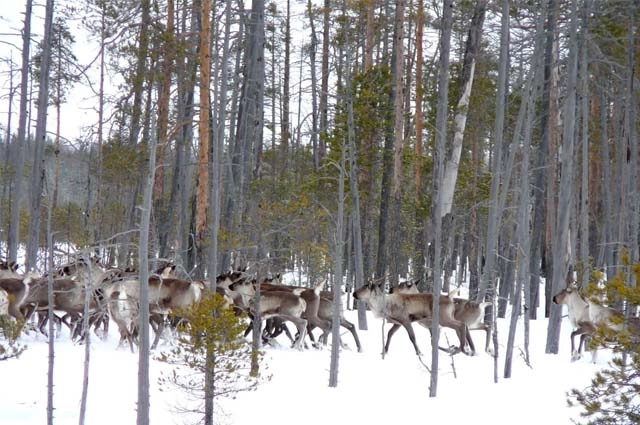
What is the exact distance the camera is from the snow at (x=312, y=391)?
1004 cm

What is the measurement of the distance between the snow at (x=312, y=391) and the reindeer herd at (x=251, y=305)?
1.64 ft

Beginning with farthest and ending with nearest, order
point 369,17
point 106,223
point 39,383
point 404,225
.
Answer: point 106,223 < point 404,225 < point 369,17 < point 39,383

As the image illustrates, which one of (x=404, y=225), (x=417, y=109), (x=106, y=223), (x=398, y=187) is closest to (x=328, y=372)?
(x=398, y=187)

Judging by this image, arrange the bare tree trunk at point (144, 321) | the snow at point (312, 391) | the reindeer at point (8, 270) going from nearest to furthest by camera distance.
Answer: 1. the bare tree trunk at point (144, 321)
2. the snow at point (312, 391)
3. the reindeer at point (8, 270)

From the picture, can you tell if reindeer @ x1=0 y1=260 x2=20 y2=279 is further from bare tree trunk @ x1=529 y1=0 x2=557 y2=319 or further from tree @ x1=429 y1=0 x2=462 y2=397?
bare tree trunk @ x1=529 y1=0 x2=557 y2=319

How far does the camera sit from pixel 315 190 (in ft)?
71.2

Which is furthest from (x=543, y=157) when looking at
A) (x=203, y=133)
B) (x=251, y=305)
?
(x=251, y=305)

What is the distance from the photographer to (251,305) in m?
14.7

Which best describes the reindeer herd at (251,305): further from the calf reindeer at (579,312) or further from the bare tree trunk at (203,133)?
the bare tree trunk at (203,133)

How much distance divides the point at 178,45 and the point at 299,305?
7328 millimetres

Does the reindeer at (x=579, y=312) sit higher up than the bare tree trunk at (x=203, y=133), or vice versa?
the bare tree trunk at (x=203, y=133)

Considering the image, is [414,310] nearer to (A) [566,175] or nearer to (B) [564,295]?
(B) [564,295]

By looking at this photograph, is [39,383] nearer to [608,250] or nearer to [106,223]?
[608,250]

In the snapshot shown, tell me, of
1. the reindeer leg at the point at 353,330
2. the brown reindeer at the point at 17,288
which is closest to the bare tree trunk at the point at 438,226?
the reindeer leg at the point at 353,330
